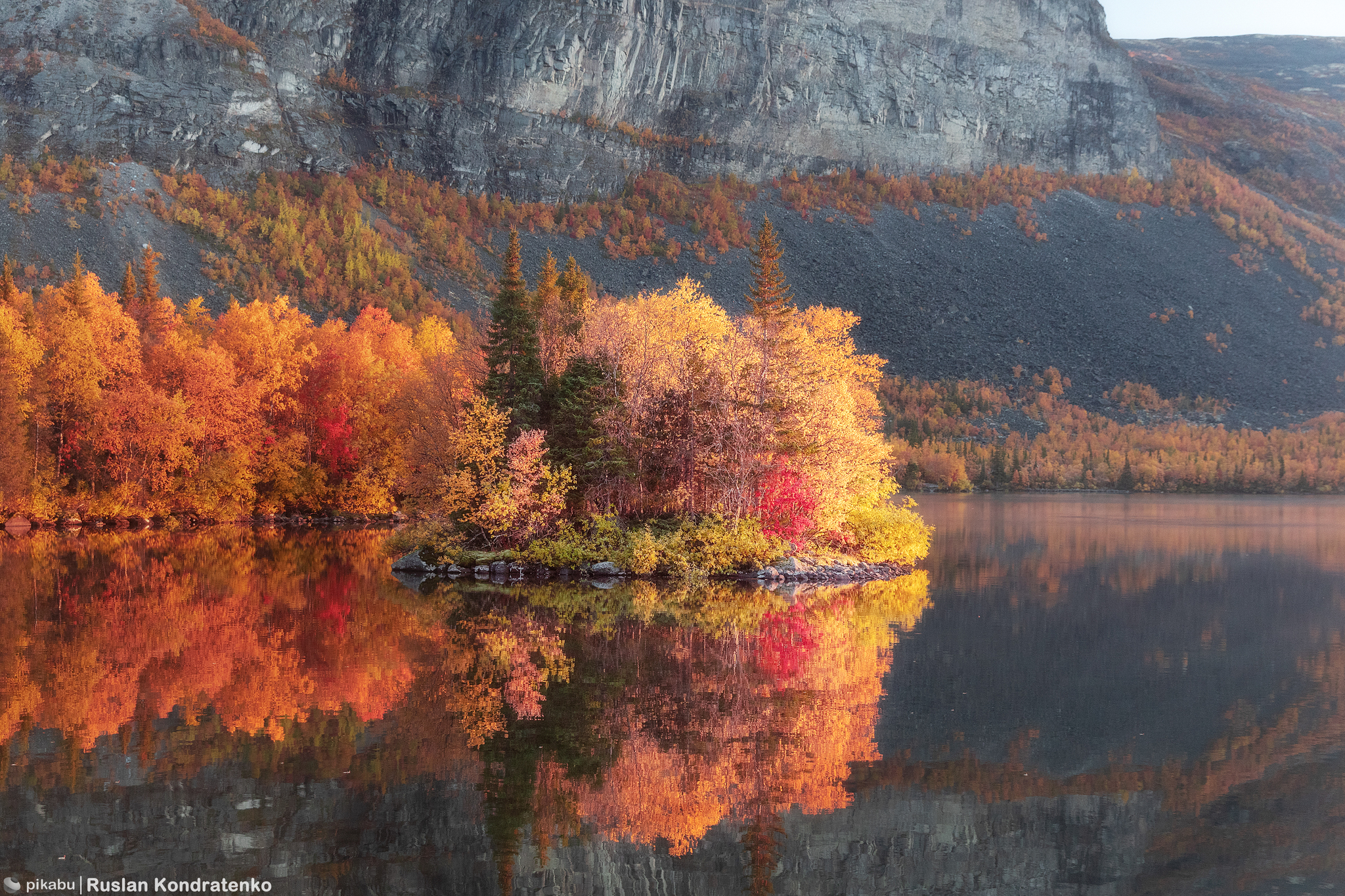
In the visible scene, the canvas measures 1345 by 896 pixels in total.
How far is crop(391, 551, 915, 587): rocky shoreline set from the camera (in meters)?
34.2

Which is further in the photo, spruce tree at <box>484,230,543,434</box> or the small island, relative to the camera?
spruce tree at <box>484,230,543,434</box>

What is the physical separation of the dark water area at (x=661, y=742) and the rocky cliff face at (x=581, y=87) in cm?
10930

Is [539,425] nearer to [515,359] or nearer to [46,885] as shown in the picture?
[515,359]

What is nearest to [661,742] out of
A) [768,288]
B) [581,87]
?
[768,288]

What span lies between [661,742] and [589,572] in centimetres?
1980

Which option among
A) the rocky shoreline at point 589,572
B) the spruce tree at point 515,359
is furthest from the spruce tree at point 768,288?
the rocky shoreline at point 589,572

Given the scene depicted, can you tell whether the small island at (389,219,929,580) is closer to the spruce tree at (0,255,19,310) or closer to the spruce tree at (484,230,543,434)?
the spruce tree at (484,230,543,434)

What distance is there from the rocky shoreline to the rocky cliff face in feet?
323

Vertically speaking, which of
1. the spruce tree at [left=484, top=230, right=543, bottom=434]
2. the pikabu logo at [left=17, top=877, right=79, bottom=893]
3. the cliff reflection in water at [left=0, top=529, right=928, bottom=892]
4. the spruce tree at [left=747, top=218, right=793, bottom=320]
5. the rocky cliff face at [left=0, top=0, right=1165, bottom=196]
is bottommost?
the cliff reflection in water at [left=0, top=529, right=928, bottom=892]

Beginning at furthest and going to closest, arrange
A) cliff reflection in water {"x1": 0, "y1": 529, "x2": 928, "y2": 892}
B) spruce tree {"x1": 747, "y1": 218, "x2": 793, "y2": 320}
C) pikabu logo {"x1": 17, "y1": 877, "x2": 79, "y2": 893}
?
spruce tree {"x1": 747, "y1": 218, "x2": 793, "y2": 320}, cliff reflection in water {"x1": 0, "y1": 529, "x2": 928, "y2": 892}, pikabu logo {"x1": 17, "y1": 877, "x2": 79, "y2": 893}

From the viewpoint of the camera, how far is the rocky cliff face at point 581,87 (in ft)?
406

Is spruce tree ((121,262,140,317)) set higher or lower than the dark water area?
higher

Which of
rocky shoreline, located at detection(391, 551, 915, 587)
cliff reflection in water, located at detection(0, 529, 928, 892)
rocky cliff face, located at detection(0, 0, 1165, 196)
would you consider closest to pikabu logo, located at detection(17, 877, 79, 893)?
cliff reflection in water, located at detection(0, 529, 928, 892)

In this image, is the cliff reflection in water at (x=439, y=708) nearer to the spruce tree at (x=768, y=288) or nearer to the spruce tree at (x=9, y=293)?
the spruce tree at (x=768, y=288)
